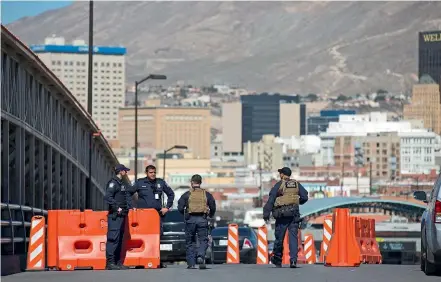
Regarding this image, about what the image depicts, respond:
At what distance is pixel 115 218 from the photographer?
34.7 meters

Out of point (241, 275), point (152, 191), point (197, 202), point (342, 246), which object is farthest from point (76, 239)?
point (342, 246)

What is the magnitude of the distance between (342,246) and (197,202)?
319 centimetres

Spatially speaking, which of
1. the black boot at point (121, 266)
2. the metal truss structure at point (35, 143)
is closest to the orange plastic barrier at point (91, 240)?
the black boot at point (121, 266)

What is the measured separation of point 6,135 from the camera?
41.0m

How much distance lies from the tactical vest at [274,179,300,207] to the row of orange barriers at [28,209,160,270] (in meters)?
2.46

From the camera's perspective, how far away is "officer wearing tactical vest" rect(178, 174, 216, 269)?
35.5m

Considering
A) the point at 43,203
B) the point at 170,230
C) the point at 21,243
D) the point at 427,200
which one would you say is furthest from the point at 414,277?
the point at 43,203

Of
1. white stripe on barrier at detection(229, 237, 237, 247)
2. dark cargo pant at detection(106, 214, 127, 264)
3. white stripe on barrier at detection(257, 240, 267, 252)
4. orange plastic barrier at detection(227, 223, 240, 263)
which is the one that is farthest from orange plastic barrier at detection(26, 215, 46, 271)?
white stripe on barrier at detection(257, 240, 267, 252)

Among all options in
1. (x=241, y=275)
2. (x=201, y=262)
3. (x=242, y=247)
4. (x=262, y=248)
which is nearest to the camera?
(x=241, y=275)

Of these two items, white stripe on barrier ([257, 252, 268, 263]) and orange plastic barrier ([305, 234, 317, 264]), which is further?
orange plastic barrier ([305, 234, 317, 264])

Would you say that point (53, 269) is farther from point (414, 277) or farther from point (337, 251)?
point (414, 277)

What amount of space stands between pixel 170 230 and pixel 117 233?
11.1m

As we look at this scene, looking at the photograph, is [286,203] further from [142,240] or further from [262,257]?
[262,257]

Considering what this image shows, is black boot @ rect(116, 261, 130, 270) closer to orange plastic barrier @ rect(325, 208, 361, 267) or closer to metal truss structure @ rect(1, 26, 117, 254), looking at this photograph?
metal truss structure @ rect(1, 26, 117, 254)
